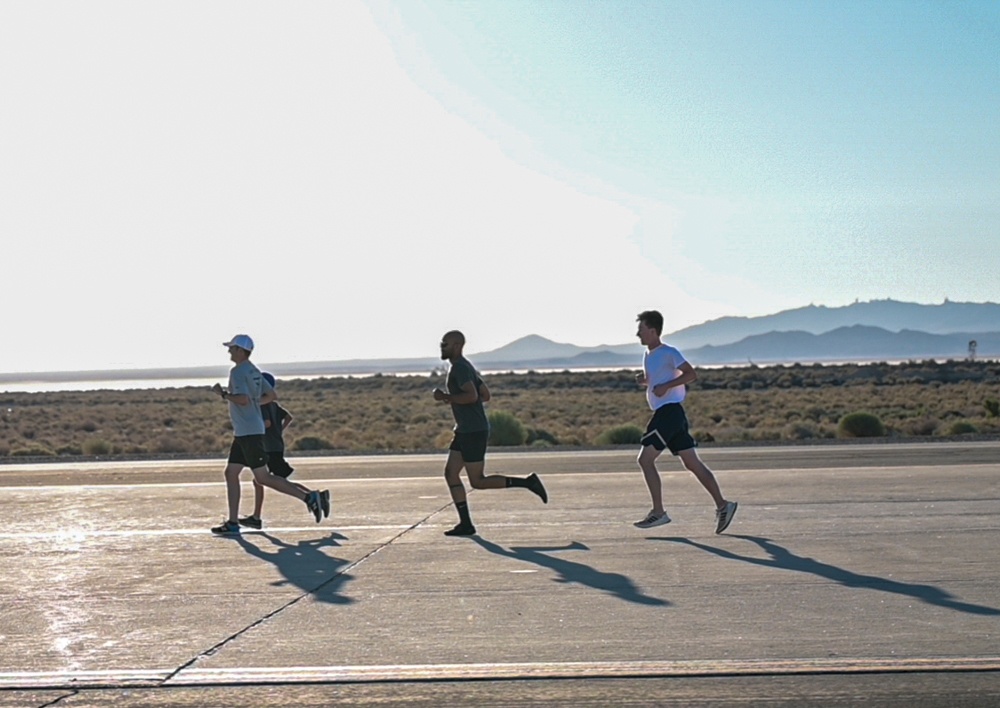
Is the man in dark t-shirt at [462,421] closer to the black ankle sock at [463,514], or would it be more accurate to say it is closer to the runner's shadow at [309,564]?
the black ankle sock at [463,514]

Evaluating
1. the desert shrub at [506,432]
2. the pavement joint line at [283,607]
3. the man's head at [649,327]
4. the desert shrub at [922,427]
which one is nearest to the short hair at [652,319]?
the man's head at [649,327]

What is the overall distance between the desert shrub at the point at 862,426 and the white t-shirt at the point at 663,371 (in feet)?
76.0

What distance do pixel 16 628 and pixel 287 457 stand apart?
1823 centimetres

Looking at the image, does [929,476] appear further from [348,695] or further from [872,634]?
[348,695]

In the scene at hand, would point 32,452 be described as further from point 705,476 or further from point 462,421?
point 705,476

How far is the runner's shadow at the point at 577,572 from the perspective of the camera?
8797 millimetres

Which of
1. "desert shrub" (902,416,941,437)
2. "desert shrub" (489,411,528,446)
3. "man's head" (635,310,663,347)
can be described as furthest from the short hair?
"desert shrub" (902,416,941,437)

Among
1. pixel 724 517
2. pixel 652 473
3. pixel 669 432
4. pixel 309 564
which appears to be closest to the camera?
pixel 309 564

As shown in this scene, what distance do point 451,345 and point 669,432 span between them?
202 centimetres

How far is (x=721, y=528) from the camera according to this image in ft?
37.7

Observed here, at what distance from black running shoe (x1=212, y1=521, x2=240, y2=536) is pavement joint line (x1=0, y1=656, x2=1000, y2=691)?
559 cm

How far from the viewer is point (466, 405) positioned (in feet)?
39.5

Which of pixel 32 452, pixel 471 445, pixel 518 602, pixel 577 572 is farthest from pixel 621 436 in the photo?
pixel 518 602

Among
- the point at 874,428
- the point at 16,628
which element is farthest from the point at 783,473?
the point at 874,428
